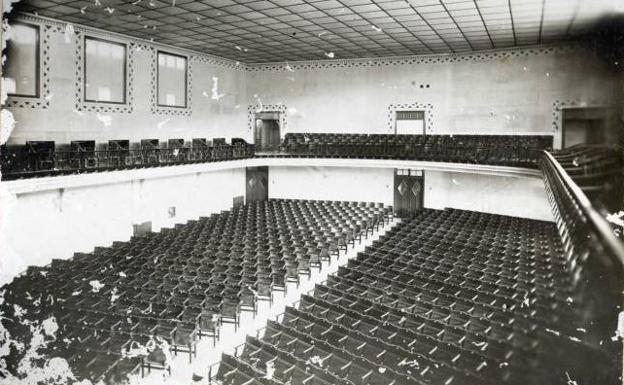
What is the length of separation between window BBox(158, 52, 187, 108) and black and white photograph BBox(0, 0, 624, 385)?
82 millimetres

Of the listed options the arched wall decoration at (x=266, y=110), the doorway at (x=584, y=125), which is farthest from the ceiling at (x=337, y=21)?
the arched wall decoration at (x=266, y=110)

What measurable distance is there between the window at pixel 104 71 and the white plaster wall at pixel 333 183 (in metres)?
9.26

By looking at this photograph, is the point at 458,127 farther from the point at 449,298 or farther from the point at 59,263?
the point at 59,263

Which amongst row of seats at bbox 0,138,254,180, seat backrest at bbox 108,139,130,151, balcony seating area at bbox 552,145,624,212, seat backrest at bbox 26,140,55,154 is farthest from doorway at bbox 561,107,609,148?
seat backrest at bbox 26,140,55,154

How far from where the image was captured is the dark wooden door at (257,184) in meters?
24.8

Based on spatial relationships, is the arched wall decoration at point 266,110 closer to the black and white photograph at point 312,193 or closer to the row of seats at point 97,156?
the black and white photograph at point 312,193

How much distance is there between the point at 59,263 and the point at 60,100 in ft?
18.0

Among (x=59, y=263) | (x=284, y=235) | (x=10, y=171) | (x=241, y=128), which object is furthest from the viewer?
(x=241, y=128)

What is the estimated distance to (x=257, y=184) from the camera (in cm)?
2489

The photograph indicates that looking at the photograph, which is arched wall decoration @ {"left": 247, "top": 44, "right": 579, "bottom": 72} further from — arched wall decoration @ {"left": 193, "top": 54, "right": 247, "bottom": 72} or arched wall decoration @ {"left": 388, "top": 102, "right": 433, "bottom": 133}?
arched wall decoration @ {"left": 388, "top": 102, "right": 433, "bottom": 133}

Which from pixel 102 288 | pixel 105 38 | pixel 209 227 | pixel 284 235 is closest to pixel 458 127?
pixel 284 235

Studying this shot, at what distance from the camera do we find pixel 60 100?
15.4 m

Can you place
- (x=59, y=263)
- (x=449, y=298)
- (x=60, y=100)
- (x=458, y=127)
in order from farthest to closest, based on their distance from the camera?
1. (x=458, y=127)
2. (x=60, y=100)
3. (x=59, y=263)
4. (x=449, y=298)

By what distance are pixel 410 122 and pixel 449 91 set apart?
2187mm
